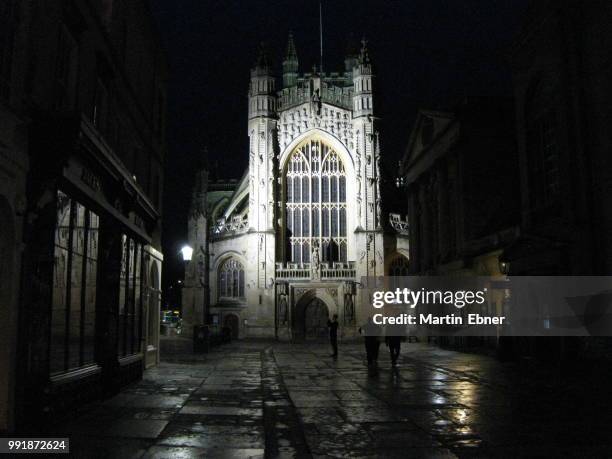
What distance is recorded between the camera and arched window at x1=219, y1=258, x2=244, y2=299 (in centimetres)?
4903

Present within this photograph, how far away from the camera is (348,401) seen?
11.1 meters

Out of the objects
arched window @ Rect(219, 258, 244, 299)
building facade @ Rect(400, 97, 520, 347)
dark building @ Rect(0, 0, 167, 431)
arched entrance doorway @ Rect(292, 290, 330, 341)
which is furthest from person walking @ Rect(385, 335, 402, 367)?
arched window @ Rect(219, 258, 244, 299)

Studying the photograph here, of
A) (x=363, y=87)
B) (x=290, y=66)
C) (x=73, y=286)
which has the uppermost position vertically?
(x=290, y=66)

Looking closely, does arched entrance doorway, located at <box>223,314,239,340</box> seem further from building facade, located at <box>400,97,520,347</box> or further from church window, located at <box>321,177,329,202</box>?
building facade, located at <box>400,97,520,347</box>

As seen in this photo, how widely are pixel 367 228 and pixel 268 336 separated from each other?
34.7 ft

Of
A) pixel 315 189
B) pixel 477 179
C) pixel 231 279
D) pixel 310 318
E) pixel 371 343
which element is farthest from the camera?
pixel 231 279

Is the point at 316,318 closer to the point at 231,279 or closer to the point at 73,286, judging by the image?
the point at 231,279

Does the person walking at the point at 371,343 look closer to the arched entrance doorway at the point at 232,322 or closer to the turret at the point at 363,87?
the arched entrance doorway at the point at 232,322

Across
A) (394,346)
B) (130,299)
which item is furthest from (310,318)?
(130,299)

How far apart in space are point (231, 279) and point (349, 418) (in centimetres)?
4047

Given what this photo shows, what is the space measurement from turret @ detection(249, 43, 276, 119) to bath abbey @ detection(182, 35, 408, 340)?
0.25 feet

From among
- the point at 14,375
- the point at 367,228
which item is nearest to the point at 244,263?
the point at 367,228

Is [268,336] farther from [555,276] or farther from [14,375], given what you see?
[14,375]

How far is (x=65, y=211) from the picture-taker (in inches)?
358
